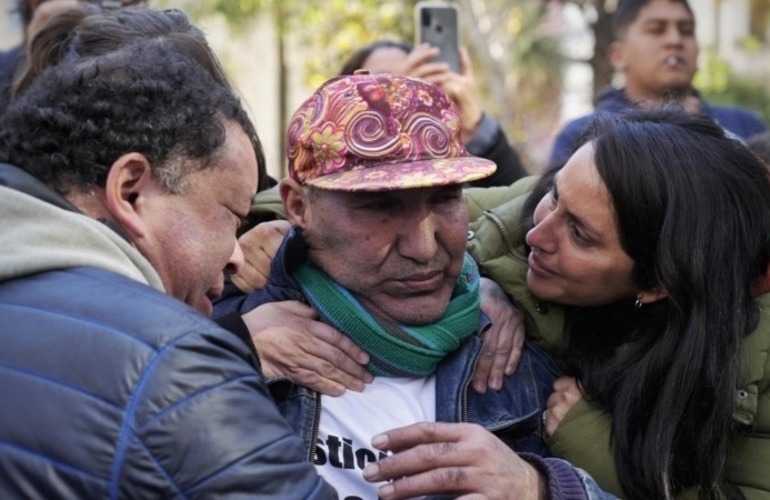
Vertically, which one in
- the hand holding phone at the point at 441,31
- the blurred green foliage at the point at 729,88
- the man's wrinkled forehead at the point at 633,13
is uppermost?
the hand holding phone at the point at 441,31

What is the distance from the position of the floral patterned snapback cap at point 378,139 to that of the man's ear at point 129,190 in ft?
2.09

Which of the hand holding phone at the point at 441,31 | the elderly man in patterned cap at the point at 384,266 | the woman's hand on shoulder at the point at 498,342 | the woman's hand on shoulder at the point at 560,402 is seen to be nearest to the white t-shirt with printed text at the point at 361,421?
the elderly man in patterned cap at the point at 384,266

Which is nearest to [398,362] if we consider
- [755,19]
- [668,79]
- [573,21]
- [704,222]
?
[704,222]

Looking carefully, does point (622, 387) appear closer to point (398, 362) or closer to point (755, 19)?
point (398, 362)

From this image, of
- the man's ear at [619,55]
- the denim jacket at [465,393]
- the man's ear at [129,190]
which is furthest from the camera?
the man's ear at [619,55]

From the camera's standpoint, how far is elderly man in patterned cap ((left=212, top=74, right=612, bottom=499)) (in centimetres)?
264

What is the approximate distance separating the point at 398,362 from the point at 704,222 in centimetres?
81

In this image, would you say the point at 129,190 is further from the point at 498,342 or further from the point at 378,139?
the point at 498,342

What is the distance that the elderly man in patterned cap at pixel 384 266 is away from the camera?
104 inches

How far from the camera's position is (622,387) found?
109 inches

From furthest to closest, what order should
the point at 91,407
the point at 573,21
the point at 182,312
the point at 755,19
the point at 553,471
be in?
the point at 755,19, the point at 573,21, the point at 553,471, the point at 182,312, the point at 91,407

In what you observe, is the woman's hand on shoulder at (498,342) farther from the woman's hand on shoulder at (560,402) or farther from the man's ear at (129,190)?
the man's ear at (129,190)

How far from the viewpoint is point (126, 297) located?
177cm

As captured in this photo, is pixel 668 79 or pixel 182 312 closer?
pixel 182 312
